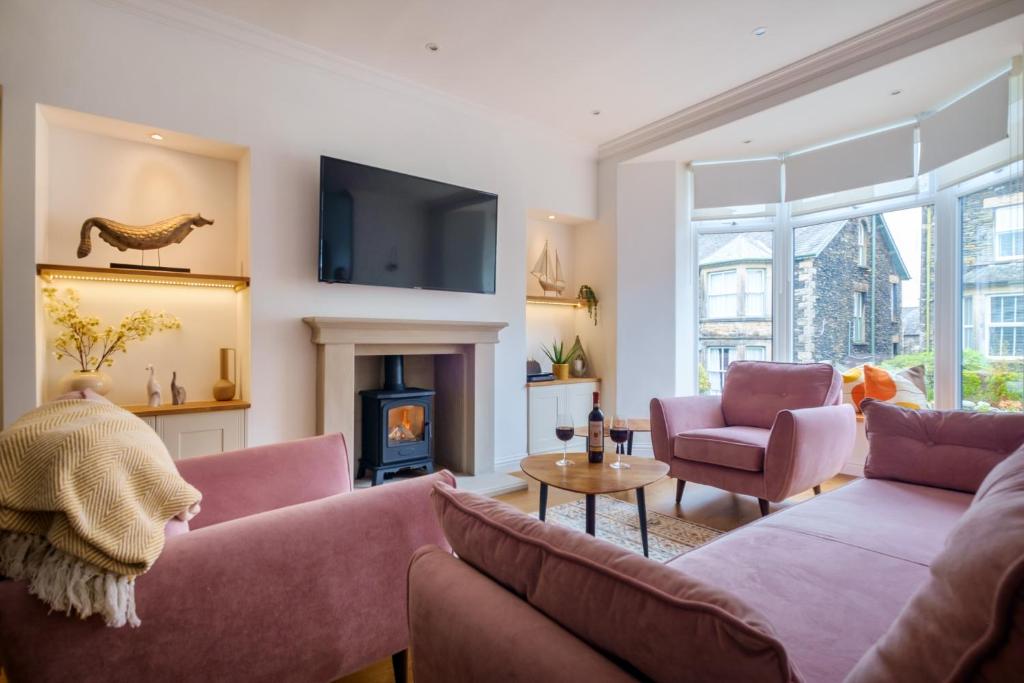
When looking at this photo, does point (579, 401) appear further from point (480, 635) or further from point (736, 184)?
point (480, 635)

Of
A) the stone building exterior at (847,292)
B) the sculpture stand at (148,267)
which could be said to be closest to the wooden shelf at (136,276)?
the sculpture stand at (148,267)

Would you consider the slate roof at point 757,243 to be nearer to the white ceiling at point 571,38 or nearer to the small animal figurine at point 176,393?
the white ceiling at point 571,38

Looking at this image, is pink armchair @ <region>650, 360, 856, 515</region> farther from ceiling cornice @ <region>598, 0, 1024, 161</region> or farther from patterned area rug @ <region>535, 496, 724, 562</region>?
ceiling cornice @ <region>598, 0, 1024, 161</region>

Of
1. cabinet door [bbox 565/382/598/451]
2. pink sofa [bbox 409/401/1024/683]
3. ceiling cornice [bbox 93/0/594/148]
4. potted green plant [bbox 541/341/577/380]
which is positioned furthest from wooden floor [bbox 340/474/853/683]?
ceiling cornice [bbox 93/0/594/148]

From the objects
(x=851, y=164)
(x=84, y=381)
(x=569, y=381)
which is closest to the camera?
(x=84, y=381)

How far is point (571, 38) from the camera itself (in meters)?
3.00

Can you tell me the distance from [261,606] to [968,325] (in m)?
4.28

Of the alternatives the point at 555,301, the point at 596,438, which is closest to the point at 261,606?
the point at 596,438

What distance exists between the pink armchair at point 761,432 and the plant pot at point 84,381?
301 centimetres

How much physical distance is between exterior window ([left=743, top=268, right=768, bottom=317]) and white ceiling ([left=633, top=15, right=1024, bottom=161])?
3.39ft

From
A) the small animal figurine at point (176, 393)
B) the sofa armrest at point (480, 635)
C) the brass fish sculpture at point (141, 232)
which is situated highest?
the brass fish sculpture at point (141, 232)

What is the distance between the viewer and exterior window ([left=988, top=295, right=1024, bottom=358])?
9.86ft

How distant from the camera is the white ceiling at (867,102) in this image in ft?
9.26

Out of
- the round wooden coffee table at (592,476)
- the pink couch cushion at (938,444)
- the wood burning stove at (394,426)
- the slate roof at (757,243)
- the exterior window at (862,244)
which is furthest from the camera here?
the slate roof at (757,243)
